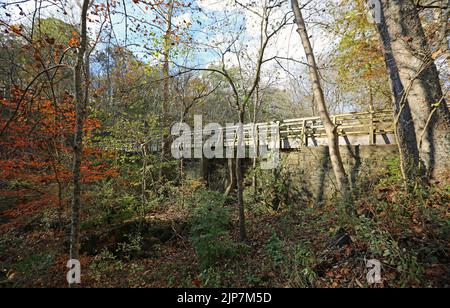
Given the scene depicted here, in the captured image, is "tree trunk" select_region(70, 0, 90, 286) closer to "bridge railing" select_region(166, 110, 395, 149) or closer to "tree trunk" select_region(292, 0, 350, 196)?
"tree trunk" select_region(292, 0, 350, 196)

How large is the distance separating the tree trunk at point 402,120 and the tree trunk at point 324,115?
1253mm

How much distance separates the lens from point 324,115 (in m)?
4.58

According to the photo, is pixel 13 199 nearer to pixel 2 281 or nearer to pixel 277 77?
pixel 2 281

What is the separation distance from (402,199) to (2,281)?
29.6ft

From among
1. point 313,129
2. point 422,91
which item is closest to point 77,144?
point 422,91

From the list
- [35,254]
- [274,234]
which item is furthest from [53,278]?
[274,234]

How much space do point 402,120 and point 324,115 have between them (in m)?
2.20

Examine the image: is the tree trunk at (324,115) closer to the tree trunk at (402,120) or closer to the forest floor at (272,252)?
the forest floor at (272,252)

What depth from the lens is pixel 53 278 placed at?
194 inches

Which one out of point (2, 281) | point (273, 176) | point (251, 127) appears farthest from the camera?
point (251, 127)

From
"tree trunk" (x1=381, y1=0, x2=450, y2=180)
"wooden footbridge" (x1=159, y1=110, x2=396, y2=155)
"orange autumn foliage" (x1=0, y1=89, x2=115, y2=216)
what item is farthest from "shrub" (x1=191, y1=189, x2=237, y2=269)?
"tree trunk" (x1=381, y1=0, x2=450, y2=180)

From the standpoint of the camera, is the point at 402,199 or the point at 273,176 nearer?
the point at 402,199

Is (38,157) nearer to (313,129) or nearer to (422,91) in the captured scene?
(313,129)
